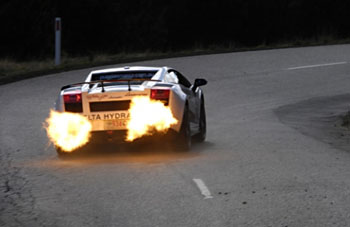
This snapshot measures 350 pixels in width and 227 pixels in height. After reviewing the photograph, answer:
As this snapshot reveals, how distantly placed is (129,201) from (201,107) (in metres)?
6.48

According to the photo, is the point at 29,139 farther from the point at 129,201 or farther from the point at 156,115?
the point at 129,201

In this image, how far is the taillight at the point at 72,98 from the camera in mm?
13234

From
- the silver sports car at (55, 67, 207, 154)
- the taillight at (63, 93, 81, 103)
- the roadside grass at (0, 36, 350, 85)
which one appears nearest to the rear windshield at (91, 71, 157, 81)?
the silver sports car at (55, 67, 207, 154)

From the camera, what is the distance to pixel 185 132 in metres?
13.7

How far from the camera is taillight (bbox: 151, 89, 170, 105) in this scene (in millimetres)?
13297

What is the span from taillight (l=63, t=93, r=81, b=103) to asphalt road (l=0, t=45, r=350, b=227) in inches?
32.6

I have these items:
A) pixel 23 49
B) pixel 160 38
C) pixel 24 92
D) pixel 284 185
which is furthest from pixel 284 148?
pixel 160 38

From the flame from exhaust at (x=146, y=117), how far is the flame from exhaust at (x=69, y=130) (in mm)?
598

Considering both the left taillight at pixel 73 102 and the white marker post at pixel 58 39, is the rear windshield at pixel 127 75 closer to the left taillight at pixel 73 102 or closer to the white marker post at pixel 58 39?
the left taillight at pixel 73 102

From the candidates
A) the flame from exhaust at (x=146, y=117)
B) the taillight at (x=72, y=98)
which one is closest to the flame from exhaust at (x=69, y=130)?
the taillight at (x=72, y=98)

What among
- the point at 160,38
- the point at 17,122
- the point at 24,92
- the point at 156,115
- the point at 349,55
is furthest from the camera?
the point at 160,38

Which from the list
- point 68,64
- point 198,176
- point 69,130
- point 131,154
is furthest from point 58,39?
point 198,176

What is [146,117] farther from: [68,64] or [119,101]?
[68,64]

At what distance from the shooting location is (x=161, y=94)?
13.3 meters
